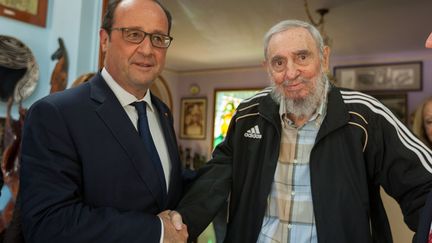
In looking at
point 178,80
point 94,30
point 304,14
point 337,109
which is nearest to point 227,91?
point 178,80

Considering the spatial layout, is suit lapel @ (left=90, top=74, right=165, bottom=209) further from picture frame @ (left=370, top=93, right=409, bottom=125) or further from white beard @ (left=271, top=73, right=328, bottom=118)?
picture frame @ (left=370, top=93, right=409, bottom=125)

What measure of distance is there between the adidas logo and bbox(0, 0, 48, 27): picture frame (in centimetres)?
141

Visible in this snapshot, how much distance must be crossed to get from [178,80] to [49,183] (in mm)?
7036

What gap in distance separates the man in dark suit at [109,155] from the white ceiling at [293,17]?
7.94 feet

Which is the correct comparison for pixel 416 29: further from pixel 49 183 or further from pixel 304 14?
pixel 49 183

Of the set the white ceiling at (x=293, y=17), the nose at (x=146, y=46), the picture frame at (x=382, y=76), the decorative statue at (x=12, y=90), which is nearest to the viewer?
the nose at (x=146, y=46)

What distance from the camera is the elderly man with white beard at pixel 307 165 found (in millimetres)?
1151

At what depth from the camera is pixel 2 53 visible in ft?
6.06

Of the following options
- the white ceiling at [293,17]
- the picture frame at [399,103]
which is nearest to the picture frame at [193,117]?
the white ceiling at [293,17]

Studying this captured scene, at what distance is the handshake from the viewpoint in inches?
40.1

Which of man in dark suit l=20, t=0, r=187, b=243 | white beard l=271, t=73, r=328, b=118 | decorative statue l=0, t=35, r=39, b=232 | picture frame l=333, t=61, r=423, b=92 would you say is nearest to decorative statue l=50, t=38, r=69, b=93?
decorative statue l=0, t=35, r=39, b=232

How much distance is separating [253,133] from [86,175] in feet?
2.14

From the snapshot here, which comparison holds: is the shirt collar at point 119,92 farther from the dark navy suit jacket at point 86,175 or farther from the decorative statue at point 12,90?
the decorative statue at point 12,90

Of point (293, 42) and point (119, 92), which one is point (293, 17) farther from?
point (119, 92)
